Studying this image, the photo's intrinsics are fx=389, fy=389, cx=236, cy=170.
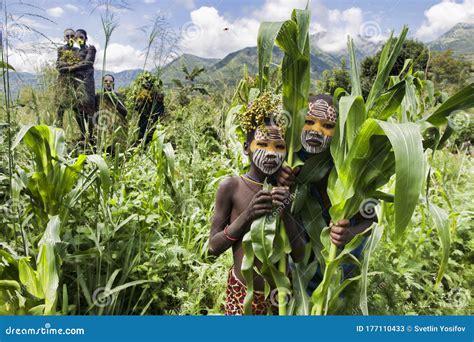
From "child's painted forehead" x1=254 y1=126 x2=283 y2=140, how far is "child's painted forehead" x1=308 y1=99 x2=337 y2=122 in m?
0.16

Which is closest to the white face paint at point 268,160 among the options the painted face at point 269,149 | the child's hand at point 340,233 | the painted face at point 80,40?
the painted face at point 269,149

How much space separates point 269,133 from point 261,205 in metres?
0.25

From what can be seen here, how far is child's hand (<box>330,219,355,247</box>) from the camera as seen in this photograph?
4.20 feet

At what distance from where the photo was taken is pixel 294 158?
136 cm

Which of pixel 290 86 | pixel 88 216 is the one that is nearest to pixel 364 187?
pixel 290 86

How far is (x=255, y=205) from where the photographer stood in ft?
4.34

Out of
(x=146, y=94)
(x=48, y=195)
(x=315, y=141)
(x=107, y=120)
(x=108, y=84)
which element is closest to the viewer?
(x=315, y=141)

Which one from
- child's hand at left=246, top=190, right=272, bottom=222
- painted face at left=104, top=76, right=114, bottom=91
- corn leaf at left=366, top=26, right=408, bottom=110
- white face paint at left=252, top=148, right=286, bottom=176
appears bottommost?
child's hand at left=246, top=190, right=272, bottom=222

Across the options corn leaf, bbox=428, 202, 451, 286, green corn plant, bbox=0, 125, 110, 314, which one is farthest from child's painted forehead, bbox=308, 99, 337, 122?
green corn plant, bbox=0, 125, 110, 314

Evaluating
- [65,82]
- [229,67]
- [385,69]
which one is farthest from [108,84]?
[385,69]

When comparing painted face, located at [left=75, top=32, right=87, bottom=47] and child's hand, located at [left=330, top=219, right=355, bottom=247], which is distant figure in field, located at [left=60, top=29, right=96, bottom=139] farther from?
child's hand, located at [left=330, top=219, right=355, bottom=247]

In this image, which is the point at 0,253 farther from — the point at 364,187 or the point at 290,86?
the point at 364,187

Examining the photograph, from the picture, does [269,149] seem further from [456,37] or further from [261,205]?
[456,37]

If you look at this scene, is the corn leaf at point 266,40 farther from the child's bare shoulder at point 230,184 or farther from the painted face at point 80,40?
the painted face at point 80,40
